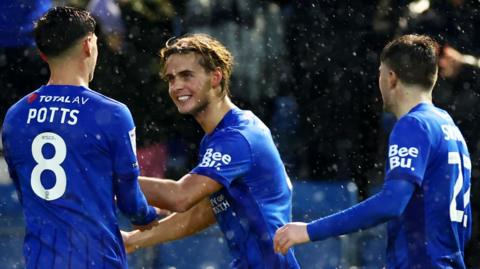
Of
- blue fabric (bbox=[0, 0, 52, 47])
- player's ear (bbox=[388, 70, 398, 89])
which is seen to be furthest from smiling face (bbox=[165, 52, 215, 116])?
blue fabric (bbox=[0, 0, 52, 47])

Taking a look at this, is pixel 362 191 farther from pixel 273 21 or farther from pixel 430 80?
pixel 430 80

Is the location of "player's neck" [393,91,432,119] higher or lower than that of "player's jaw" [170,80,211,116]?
lower

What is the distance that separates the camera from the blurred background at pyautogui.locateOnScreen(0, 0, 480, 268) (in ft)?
30.3

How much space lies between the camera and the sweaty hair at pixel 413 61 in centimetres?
602

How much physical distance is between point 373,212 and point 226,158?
0.93 meters

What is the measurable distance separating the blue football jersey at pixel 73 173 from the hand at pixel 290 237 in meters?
0.70

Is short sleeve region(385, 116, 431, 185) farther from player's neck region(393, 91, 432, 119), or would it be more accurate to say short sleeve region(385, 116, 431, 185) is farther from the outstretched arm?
player's neck region(393, 91, 432, 119)

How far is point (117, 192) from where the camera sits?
5906 mm

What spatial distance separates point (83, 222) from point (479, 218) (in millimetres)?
4100

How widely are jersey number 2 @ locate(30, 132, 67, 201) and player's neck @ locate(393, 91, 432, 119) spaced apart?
4.85 ft

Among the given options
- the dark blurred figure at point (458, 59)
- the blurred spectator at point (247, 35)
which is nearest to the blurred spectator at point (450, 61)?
the dark blurred figure at point (458, 59)

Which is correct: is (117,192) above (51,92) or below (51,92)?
below

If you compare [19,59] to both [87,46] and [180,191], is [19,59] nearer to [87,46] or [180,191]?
[180,191]

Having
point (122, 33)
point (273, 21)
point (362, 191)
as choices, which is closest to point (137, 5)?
point (122, 33)
